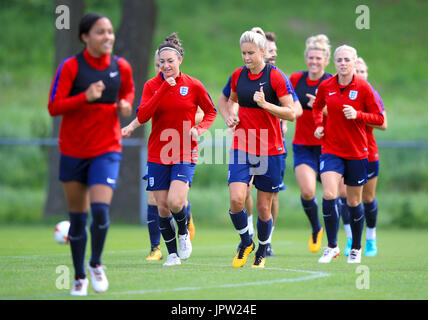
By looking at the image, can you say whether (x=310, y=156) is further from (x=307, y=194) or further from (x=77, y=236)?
(x=77, y=236)

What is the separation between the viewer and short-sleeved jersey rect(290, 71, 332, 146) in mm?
10961

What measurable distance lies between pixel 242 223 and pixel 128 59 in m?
9.26

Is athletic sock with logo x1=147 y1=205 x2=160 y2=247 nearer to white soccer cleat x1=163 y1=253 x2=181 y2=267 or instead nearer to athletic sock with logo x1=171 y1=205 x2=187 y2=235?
athletic sock with logo x1=171 y1=205 x2=187 y2=235

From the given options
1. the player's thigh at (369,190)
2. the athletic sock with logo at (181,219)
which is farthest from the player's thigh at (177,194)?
the player's thigh at (369,190)

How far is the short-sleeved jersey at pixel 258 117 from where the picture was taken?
8719 mm

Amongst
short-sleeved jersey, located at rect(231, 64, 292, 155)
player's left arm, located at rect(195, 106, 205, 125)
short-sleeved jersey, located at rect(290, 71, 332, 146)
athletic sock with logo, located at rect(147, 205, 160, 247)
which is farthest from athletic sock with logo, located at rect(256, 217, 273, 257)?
short-sleeved jersey, located at rect(290, 71, 332, 146)

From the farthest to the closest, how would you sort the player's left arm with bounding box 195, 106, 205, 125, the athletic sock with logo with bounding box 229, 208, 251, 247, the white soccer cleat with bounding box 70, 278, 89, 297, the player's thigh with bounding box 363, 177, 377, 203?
the player's thigh with bounding box 363, 177, 377, 203
the player's left arm with bounding box 195, 106, 205, 125
the athletic sock with logo with bounding box 229, 208, 251, 247
the white soccer cleat with bounding box 70, 278, 89, 297

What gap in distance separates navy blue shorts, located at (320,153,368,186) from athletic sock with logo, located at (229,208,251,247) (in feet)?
3.86

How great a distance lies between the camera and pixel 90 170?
271 inches

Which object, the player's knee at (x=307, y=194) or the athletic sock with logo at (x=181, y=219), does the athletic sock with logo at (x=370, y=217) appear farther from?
the athletic sock with logo at (x=181, y=219)

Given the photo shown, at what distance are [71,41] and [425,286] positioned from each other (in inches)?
475

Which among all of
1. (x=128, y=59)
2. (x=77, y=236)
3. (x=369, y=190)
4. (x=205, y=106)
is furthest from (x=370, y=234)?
(x=128, y=59)

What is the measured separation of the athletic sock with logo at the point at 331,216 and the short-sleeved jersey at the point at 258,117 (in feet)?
4.16
